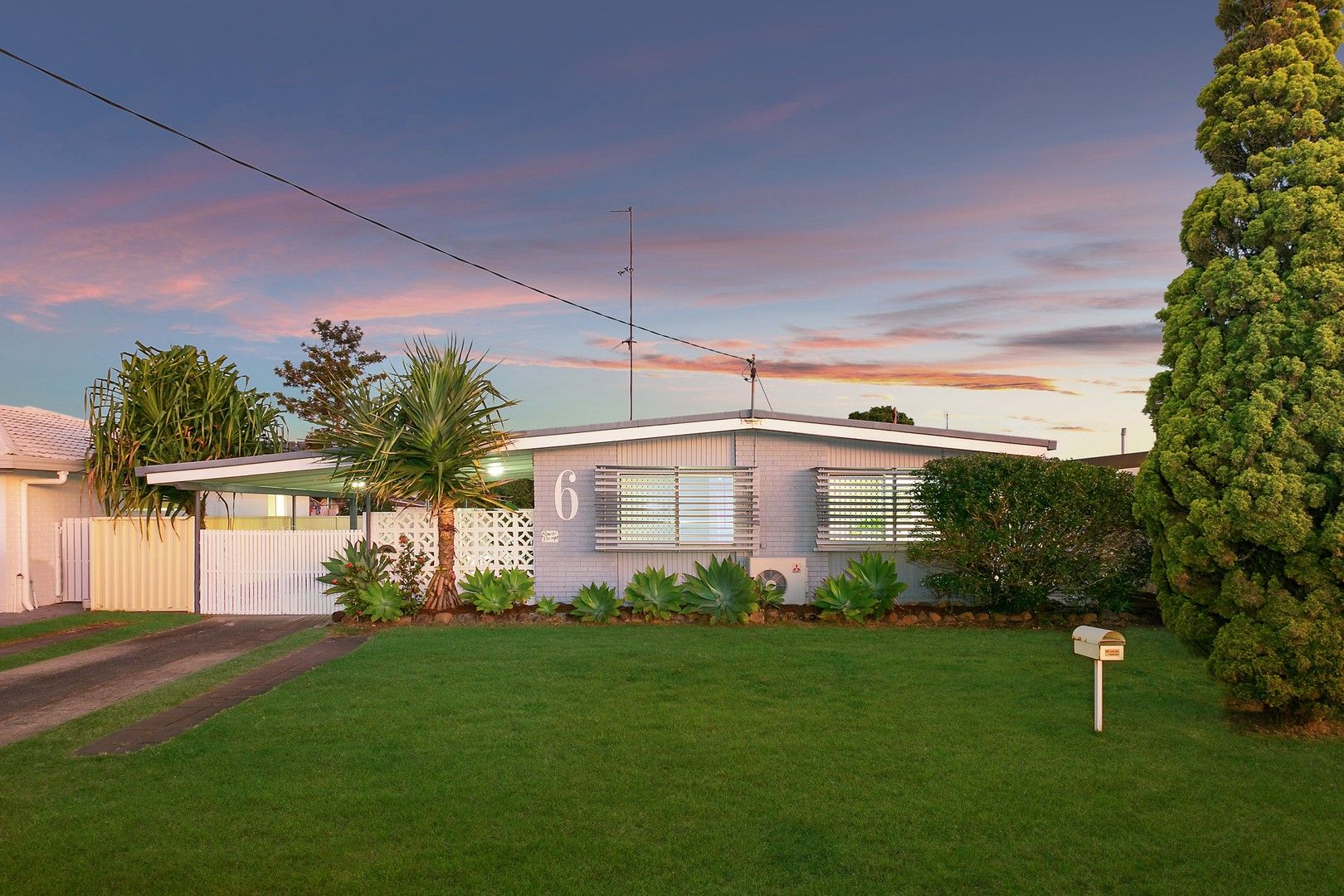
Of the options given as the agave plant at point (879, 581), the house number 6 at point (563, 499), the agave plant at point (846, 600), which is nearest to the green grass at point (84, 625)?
the house number 6 at point (563, 499)

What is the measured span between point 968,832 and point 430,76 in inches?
534

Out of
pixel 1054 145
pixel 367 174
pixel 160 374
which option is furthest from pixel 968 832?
pixel 160 374

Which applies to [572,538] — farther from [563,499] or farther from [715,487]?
[715,487]

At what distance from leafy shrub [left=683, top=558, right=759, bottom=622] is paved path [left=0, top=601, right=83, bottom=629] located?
10.1 m

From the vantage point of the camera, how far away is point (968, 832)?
14.1 ft

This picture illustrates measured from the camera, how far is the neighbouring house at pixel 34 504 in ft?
46.8

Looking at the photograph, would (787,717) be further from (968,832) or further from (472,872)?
(472,872)

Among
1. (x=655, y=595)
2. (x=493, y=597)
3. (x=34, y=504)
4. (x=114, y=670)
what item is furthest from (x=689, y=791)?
(x=34, y=504)

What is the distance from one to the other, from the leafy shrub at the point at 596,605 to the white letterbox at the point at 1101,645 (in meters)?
6.79

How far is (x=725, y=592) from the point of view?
11609 millimetres

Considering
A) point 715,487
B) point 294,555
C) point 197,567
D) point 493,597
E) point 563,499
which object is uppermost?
point 715,487

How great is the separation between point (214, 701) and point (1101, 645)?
7121 millimetres

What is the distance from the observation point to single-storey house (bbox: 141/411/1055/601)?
12883 mm

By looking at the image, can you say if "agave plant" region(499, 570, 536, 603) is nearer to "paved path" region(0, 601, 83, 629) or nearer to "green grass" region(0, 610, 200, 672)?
"green grass" region(0, 610, 200, 672)
